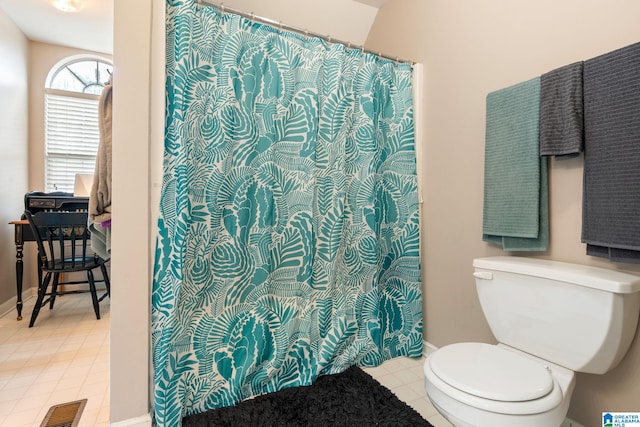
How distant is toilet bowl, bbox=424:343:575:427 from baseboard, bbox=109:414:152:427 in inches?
42.9

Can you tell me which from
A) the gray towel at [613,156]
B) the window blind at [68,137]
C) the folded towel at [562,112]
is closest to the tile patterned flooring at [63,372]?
the gray towel at [613,156]

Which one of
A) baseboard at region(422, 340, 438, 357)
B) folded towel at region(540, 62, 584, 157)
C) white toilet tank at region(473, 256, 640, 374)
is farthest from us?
baseboard at region(422, 340, 438, 357)

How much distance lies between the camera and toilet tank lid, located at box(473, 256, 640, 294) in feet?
3.15

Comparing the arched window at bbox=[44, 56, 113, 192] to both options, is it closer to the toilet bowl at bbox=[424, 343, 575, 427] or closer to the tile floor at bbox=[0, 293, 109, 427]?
the tile floor at bbox=[0, 293, 109, 427]

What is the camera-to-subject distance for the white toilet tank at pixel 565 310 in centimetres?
98

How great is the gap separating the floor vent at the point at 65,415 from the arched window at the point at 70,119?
2540 mm

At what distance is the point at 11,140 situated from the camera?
263 cm

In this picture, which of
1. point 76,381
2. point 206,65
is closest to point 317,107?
point 206,65

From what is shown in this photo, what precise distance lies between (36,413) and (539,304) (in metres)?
2.13

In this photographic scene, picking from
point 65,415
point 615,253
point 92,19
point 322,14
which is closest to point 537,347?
point 615,253

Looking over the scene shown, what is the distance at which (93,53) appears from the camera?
3287mm

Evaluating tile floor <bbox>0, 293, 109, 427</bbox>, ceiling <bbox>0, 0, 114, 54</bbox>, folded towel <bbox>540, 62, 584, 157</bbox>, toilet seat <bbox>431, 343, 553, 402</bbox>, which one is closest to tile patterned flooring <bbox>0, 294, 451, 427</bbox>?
tile floor <bbox>0, 293, 109, 427</bbox>

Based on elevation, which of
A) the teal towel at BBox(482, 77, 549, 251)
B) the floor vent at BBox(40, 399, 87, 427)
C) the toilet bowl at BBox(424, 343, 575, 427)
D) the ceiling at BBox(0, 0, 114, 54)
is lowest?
the floor vent at BBox(40, 399, 87, 427)

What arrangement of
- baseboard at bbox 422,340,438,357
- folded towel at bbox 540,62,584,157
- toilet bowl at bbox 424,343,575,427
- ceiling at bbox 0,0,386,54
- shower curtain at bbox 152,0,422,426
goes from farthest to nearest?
ceiling at bbox 0,0,386,54 < baseboard at bbox 422,340,438,357 < shower curtain at bbox 152,0,422,426 < folded towel at bbox 540,62,584,157 < toilet bowl at bbox 424,343,575,427
